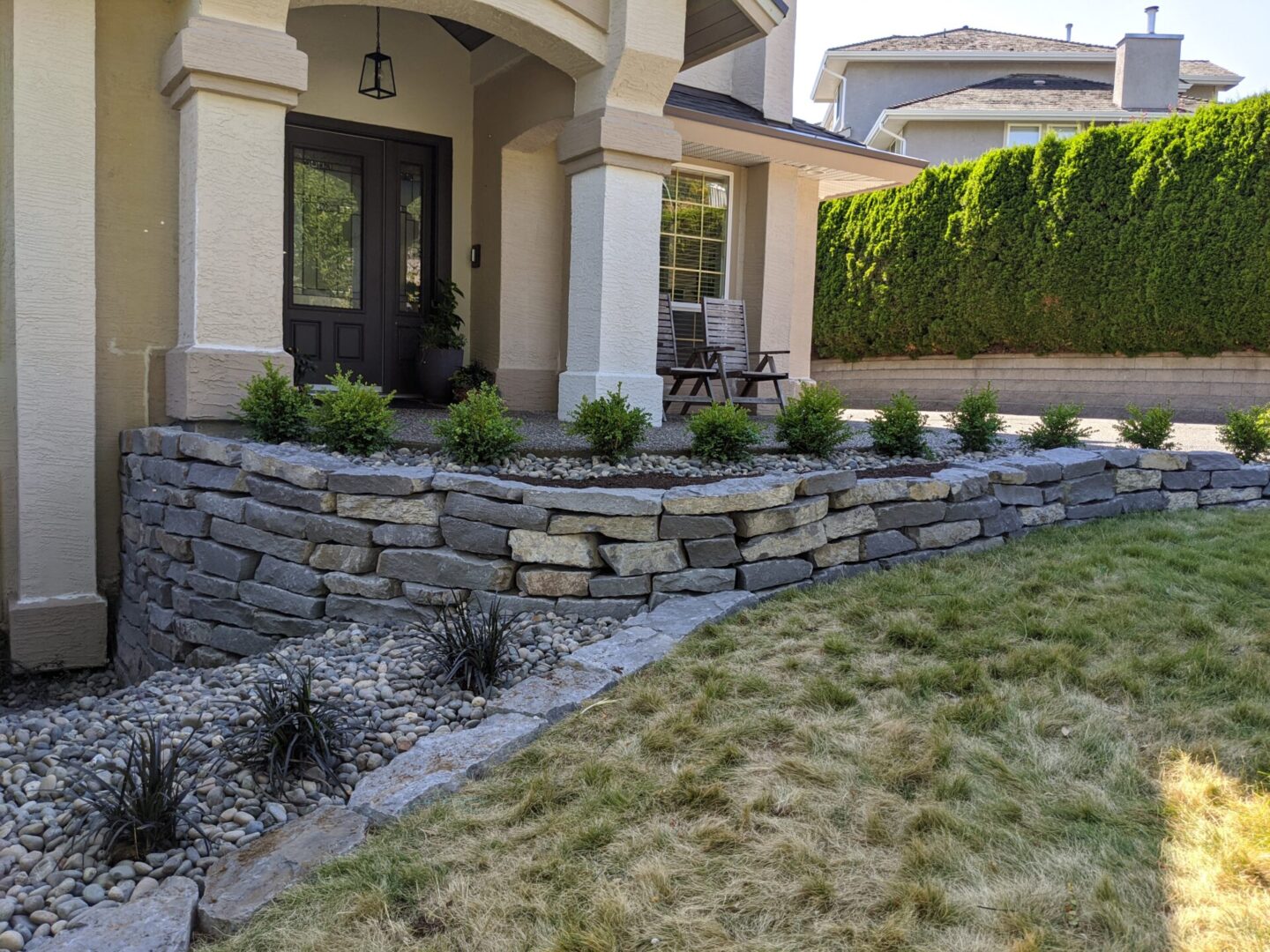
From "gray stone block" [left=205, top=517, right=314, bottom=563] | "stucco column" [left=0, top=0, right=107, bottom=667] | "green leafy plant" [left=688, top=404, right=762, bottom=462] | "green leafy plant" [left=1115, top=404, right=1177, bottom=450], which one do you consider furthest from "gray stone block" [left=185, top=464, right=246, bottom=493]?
"green leafy plant" [left=1115, top=404, right=1177, bottom=450]

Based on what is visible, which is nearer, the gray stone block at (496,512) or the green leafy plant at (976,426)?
the gray stone block at (496,512)

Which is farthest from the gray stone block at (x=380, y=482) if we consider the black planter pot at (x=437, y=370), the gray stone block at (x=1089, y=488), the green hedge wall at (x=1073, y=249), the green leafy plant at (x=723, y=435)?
the green hedge wall at (x=1073, y=249)

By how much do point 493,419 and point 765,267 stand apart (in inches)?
189

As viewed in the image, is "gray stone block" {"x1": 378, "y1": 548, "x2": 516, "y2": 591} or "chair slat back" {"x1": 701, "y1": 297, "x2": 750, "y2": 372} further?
"chair slat back" {"x1": 701, "y1": 297, "x2": 750, "y2": 372}

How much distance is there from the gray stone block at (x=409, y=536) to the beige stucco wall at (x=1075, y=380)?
774 centimetres

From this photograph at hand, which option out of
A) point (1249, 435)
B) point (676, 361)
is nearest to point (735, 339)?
point (676, 361)

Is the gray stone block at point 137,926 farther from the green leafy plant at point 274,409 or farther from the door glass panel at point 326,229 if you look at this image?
the door glass panel at point 326,229

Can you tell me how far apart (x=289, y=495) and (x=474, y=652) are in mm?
1366

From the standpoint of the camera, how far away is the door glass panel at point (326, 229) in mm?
6984

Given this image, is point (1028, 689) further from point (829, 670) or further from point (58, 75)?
point (58, 75)

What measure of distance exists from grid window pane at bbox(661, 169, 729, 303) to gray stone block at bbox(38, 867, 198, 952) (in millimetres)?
6887

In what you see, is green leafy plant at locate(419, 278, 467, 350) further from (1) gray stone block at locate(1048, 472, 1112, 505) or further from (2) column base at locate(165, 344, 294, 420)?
(1) gray stone block at locate(1048, 472, 1112, 505)

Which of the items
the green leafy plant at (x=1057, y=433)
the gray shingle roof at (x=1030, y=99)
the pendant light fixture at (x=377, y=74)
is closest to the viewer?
the green leafy plant at (x=1057, y=433)

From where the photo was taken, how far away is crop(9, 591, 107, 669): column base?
4.84 metres
